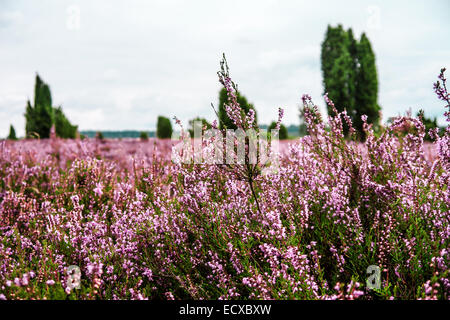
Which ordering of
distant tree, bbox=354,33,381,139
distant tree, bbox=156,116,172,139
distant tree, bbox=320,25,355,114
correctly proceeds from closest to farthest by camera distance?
distant tree, bbox=320,25,355,114
distant tree, bbox=354,33,381,139
distant tree, bbox=156,116,172,139

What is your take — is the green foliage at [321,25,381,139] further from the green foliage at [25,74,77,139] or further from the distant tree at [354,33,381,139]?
the green foliage at [25,74,77,139]

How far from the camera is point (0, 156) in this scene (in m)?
5.48

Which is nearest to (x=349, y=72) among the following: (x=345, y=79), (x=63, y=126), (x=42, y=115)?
(x=345, y=79)

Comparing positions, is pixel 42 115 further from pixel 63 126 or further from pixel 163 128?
pixel 163 128

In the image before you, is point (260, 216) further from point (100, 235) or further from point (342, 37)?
point (342, 37)

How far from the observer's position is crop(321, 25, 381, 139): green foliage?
21.8 m

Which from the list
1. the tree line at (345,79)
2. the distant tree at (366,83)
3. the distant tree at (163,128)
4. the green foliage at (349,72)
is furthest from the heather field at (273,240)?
the distant tree at (366,83)

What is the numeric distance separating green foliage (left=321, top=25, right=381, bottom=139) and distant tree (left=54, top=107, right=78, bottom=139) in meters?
16.8

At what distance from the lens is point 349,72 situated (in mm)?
22141

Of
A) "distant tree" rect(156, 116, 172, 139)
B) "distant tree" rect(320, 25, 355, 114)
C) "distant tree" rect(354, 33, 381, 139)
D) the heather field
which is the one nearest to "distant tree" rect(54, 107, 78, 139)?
"distant tree" rect(156, 116, 172, 139)

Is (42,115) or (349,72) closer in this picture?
(42,115)

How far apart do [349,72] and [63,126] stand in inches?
758

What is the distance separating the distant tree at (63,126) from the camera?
2135cm

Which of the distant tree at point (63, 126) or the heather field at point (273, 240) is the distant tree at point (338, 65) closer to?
the distant tree at point (63, 126)
